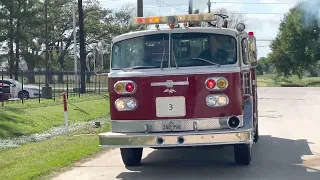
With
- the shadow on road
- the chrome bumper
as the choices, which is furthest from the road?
the chrome bumper

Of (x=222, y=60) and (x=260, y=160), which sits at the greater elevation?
(x=222, y=60)

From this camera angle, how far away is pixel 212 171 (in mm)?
10820

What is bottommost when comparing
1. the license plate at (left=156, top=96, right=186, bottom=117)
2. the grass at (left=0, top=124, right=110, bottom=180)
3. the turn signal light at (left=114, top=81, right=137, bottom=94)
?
the grass at (left=0, top=124, right=110, bottom=180)

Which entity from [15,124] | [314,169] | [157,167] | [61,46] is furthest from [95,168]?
[61,46]

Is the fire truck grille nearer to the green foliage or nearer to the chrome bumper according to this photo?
the chrome bumper

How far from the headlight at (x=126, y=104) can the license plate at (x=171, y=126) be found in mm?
574

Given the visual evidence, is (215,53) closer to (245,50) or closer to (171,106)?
(245,50)

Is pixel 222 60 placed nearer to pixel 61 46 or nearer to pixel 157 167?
pixel 157 167

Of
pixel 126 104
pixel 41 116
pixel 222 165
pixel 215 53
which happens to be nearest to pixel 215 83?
pixel 215 53

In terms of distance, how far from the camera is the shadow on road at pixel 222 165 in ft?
33.9

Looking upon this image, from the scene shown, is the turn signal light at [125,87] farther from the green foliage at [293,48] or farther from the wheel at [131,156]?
the green foliage at [293,48]

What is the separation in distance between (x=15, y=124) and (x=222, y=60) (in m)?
10.3

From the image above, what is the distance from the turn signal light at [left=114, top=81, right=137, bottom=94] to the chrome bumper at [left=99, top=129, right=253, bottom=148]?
2.25 feet

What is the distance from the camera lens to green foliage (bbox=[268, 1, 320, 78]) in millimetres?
43162
